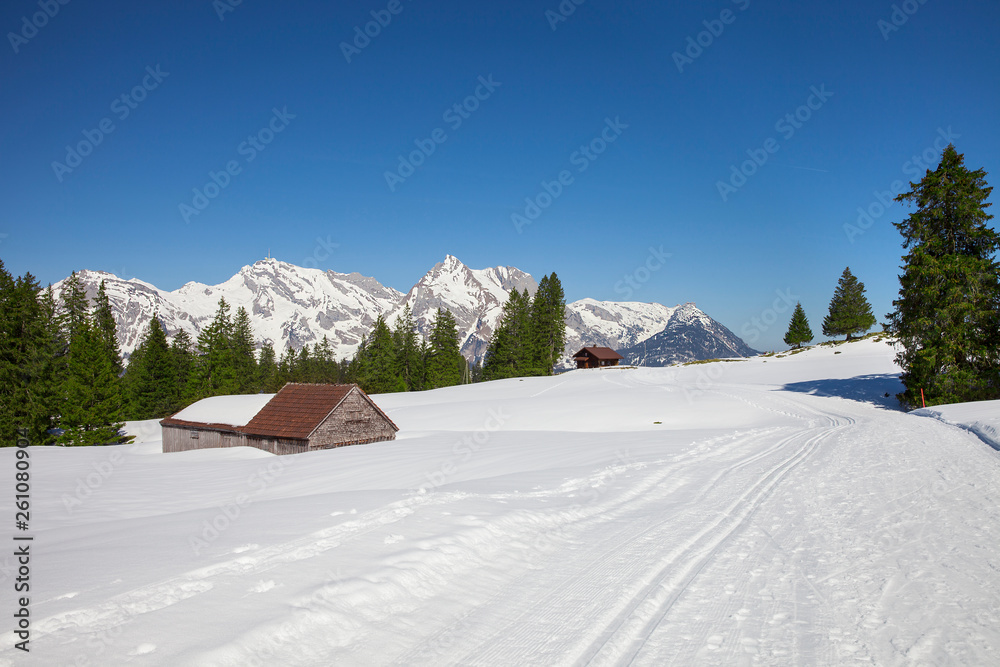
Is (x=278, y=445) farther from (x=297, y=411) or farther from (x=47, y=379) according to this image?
(x=47, y=379)

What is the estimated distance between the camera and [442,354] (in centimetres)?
7112

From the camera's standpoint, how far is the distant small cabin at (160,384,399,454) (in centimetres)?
2491

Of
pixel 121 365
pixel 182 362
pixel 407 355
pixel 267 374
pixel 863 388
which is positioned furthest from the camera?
pixel 267 374

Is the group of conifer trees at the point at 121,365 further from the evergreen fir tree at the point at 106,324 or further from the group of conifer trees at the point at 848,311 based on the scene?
the group of conifer trees at the point at 848,311

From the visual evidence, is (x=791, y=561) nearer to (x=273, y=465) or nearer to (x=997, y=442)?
(x=997, y=442)

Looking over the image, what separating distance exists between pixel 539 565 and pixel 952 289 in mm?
32502

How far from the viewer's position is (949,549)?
6.76 m

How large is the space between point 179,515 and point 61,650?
236 inches

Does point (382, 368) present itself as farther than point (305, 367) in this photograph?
No

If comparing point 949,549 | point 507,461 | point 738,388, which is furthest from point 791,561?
point 738,388

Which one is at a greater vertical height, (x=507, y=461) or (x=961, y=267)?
(x=961, y=267)

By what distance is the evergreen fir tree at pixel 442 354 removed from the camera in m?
70.0

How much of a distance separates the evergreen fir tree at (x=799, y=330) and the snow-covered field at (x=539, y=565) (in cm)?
8590

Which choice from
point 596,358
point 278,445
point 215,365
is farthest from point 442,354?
point 278,445
